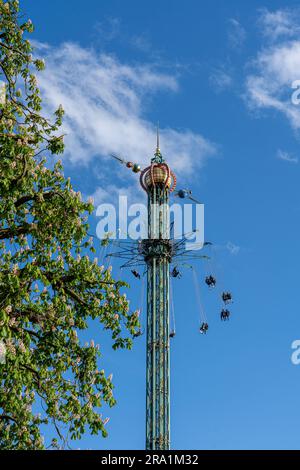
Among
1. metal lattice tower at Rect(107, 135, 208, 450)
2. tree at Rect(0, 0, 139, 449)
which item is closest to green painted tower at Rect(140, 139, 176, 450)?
metal lattice tower at Rect(107, 135, 208, 450)

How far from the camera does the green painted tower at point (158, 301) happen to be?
2104 inches

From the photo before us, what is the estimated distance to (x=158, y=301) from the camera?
58000 millimetres

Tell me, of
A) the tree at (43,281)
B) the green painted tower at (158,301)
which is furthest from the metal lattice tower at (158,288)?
the tree at (43,281)

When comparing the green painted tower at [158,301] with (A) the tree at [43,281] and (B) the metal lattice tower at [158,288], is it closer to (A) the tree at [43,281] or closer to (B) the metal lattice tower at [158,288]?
(B) the metal lattice tower at [158,288]

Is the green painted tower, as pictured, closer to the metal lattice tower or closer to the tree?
the metal lattice tower

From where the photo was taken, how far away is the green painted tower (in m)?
53.4

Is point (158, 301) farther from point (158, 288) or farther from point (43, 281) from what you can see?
point (43, 281)

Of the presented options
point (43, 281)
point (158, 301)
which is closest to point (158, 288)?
point (158, 301)

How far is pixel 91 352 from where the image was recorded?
20203 millimetres

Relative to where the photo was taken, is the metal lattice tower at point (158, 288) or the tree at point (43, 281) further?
the metal lattice tower at point (158, 288)

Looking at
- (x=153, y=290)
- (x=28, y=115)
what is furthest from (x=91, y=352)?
(x=153, y=290)

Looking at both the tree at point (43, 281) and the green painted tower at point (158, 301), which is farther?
the green painted tower at point (158, 301)
